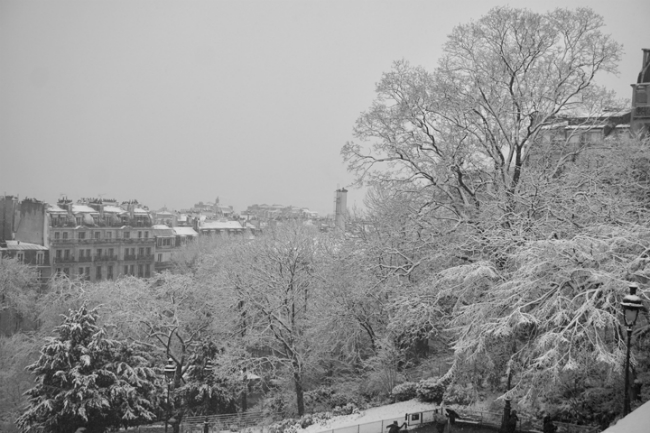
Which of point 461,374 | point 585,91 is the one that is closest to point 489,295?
point 461,374

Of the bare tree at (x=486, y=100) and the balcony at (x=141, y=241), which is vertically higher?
the bare tree at (x=486, y=100)

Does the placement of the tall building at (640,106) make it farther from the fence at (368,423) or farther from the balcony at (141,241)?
the balcony at (141,241)

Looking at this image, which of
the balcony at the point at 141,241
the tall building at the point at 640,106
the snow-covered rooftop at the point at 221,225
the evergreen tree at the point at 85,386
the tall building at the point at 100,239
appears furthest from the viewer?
the snow-covered rooftop at the point at 221,225

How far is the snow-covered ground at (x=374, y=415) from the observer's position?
17172 mm

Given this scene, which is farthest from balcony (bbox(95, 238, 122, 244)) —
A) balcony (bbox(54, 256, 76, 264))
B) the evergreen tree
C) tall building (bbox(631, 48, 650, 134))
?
tall building (bbox(631, 48, 650, 134))

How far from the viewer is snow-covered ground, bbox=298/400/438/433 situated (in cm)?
1717

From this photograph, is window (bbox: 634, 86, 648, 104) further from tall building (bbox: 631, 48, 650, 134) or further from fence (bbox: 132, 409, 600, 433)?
fence (bbox: 132, 409, 600, 433)

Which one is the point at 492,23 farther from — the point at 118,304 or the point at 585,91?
the point at 118,304

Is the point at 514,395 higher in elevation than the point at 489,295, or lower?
lower

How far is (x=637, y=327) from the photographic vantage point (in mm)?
12594

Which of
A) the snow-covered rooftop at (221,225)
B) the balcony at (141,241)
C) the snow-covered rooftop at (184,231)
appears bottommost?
the balcony at (141,241)

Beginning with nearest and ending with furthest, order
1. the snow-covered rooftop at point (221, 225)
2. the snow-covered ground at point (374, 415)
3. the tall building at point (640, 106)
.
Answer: the snow-covered ground at point (374, 415), the tall building at point (640, 106), the snow-covered rooftop at point (221, 225)

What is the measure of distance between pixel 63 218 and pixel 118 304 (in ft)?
91.2

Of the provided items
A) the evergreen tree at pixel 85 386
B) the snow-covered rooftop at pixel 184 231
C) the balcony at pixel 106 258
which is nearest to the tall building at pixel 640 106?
the evergreen tree at pixel 85 386
